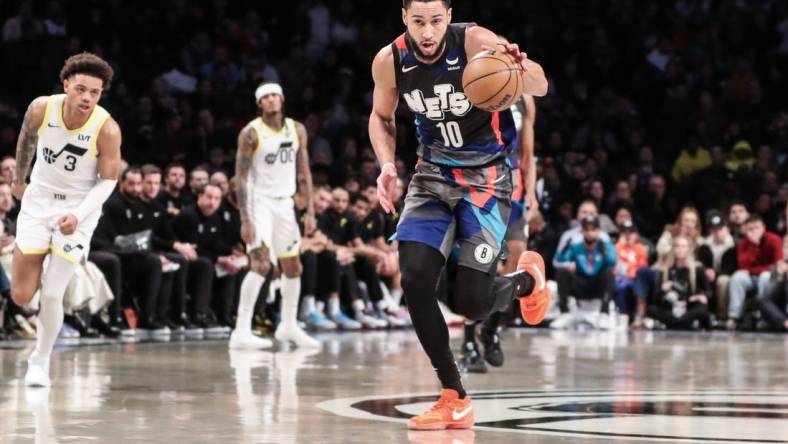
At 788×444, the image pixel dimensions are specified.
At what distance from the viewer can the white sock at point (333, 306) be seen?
1513 cm

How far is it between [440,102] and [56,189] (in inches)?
106

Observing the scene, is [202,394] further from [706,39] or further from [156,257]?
Answer: [706,39]

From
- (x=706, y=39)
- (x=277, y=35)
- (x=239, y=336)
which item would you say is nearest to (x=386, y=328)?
(x=239, y=336)

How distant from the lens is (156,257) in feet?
42.9

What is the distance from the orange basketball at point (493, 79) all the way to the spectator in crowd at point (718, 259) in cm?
1021


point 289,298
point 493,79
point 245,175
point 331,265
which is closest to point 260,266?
point 289,298

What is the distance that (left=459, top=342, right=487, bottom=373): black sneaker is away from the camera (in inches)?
365

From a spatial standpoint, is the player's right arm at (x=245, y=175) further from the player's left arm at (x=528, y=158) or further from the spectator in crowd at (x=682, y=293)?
the spectator in crowd at (x=682, y=293)

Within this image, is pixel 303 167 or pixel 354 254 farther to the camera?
pixel 354 254

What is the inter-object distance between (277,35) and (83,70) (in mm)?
11360

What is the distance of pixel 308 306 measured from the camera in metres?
14.8

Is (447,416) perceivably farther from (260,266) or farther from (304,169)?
(304,169)

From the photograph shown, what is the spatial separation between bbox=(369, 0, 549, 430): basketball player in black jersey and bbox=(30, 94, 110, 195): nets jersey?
82.6 inches

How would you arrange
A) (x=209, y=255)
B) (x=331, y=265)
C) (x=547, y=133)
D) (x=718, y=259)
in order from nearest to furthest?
(x=209, y=255) → (x=331, y=265) → (x=718, y=259) → (x=547, y=133)
